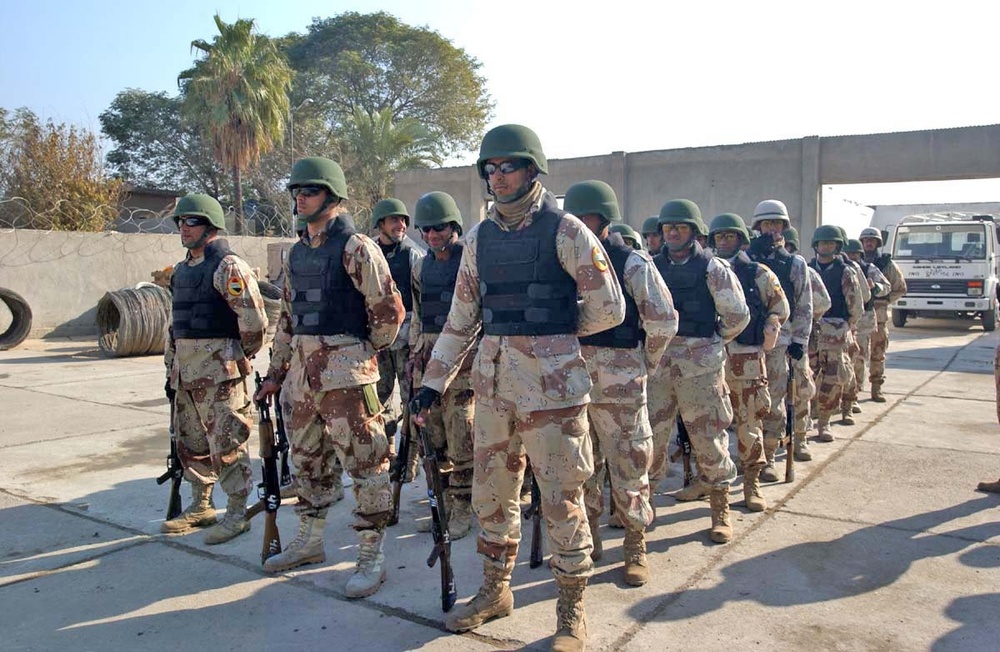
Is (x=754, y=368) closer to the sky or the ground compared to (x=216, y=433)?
closer to the sky

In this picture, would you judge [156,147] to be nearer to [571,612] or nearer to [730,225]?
[730,225]

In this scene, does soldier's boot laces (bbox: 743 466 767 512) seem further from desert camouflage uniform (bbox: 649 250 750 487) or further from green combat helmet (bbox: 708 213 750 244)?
green combat helmet (bbox: 708 213 750 244)

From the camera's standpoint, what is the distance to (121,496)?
5727 mm

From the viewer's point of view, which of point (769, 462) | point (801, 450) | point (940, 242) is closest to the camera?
point (769, 462)

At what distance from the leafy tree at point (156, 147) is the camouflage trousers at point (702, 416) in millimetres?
35960

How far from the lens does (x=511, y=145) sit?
3.45 meters

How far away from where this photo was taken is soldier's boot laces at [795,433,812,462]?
6.68 metres

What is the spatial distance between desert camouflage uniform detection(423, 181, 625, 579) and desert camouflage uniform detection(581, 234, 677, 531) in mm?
592

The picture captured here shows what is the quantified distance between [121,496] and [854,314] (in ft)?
21.3

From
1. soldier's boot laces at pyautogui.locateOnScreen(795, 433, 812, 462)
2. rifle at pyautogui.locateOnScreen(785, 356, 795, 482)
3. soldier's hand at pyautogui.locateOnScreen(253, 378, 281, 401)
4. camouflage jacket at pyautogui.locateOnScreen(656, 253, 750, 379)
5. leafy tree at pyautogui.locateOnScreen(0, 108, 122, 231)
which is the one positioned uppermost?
leafy tree at pyautogui.locateOnScreen(0, 108, 122, 231)

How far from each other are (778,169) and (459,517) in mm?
19620

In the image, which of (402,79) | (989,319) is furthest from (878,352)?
(402,79)

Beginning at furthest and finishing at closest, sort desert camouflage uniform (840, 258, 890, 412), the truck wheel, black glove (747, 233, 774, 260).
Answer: the truck wheel, desert camouflage uniform (840, 258, 890, 412), black glove (747, 233, 774, 260)

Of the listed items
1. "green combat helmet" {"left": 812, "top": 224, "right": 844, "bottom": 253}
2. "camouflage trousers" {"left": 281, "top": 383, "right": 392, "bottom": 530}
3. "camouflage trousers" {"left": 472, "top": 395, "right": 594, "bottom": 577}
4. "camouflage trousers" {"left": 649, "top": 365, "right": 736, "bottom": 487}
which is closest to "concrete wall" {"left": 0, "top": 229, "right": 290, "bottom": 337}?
"camouflage trousers" {"left": 281, "top": 383, "right": 392, "bottom": 530}
